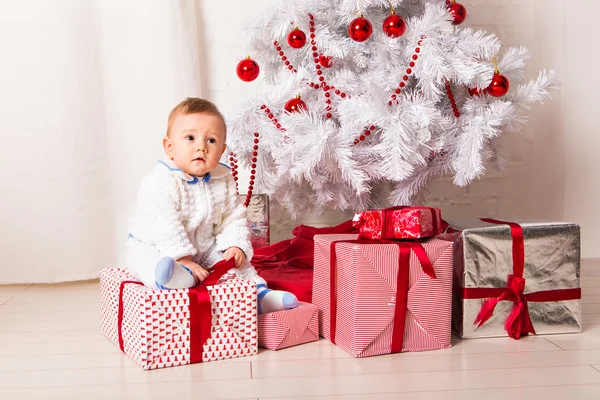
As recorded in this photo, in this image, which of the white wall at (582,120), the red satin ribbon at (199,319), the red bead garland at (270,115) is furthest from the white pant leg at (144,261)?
the white wall at (582,120)

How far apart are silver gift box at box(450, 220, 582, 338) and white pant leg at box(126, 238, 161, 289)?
715mm

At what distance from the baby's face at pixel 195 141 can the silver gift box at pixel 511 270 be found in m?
0.62

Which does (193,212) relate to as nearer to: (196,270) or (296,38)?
(196,270)

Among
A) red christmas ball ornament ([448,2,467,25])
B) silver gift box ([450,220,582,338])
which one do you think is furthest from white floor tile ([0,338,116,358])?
red christmas ball ornament ([448,2,467,25])

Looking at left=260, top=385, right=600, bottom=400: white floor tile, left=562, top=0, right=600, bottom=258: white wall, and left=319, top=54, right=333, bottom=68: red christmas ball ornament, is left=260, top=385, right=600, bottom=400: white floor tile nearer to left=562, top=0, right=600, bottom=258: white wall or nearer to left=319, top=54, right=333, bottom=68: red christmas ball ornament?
left=319, top=54, right=333, bottom=68: red christmas ball ornament

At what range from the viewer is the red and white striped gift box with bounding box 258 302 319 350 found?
1.61m

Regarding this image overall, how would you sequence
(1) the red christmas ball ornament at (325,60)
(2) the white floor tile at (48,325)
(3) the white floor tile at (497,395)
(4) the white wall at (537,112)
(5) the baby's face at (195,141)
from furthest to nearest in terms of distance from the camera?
(4) the white wall at (537,112)
(1) the red christmas ball ornament at (325,60)
(2) the white floor tile at (48,325)
(5) the baby's face at (195,141)
(3) the white floor tile at (497,395)

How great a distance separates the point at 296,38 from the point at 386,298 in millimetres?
822

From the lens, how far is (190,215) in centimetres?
170

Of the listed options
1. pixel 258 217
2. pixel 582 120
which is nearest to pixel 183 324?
pixel 258 217

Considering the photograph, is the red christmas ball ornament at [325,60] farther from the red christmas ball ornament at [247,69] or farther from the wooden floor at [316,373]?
the wooden floor at [316,373]

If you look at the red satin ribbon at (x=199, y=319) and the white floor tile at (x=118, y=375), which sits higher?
the red satin ribbon at (x=199, y=319)

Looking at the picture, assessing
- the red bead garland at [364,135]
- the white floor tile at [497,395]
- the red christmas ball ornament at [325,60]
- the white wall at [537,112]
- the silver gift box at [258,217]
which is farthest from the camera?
the white wall at [537,112]

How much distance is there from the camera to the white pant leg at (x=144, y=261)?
1608 millimetres
